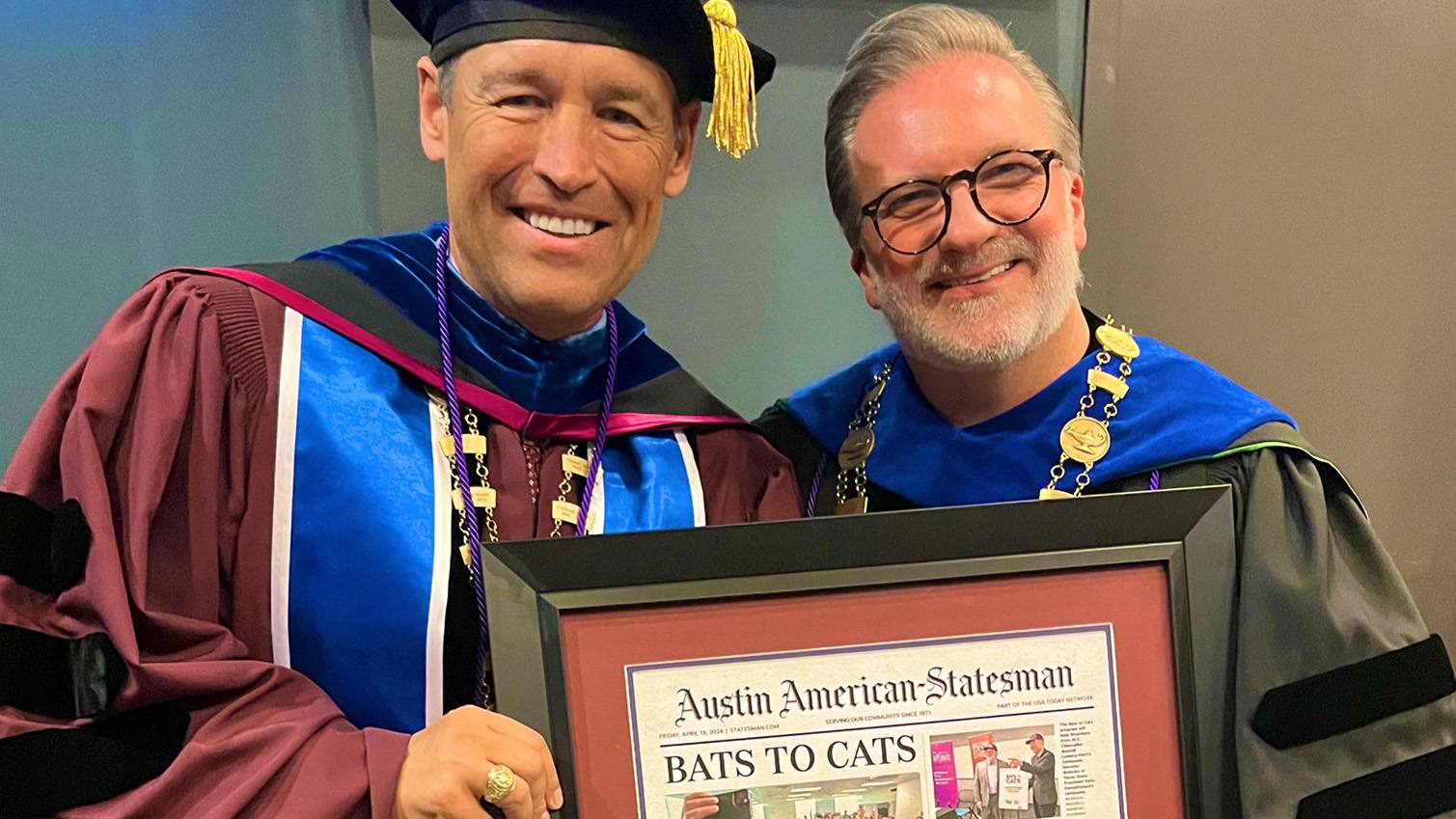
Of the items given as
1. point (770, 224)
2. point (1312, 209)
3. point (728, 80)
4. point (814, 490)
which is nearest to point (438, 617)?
point (814, 490)

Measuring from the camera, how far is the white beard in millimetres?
1367

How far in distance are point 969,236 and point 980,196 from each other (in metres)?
0.07

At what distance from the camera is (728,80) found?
1312 millimetres

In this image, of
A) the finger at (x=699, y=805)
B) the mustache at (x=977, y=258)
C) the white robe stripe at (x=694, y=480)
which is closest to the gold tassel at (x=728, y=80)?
the mustache at (x=977, y=258)

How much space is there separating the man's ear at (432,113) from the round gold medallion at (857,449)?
0.70 metres

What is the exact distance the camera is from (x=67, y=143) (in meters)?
1.39

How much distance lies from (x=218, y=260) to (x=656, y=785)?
1.29 metres

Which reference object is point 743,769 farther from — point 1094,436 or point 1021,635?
point 1094,436

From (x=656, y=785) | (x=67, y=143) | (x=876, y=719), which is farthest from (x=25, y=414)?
(x=876, y=719)

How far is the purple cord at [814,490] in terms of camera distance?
1504mm

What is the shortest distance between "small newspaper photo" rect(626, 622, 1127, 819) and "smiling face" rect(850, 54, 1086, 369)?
51cm

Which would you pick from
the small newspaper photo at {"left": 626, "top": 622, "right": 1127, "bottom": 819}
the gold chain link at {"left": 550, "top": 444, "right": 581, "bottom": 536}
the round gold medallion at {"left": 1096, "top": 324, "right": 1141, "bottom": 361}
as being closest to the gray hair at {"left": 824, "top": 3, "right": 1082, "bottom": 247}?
the round gold medallion at {"left": 1096, "top": 324, "right": 1141, "bottom": 361}

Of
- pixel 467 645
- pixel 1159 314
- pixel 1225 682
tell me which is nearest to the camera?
pixel 1225 682

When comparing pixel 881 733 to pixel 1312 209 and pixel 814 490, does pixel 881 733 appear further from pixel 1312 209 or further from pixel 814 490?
pixel 1312 209
